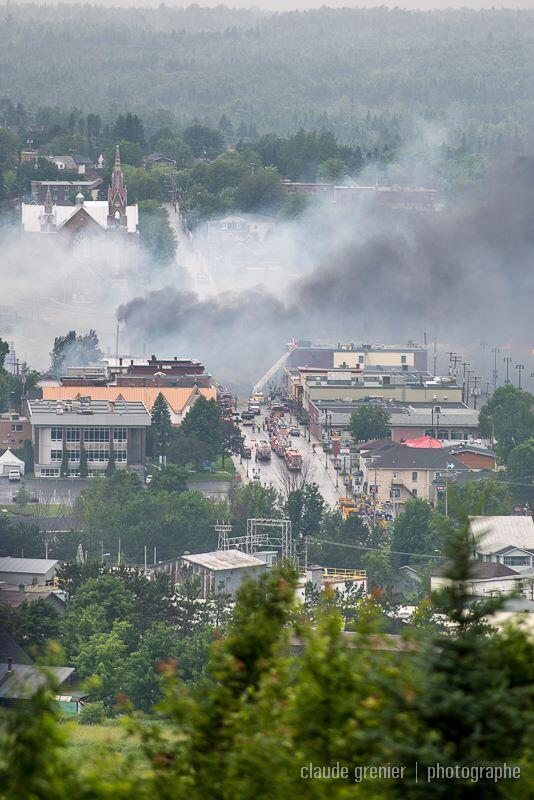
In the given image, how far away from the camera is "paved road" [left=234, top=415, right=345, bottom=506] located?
15.3m

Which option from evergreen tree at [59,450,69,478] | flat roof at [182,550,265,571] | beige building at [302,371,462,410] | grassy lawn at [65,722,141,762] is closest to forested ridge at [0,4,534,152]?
beige building at [302,371,462,410]

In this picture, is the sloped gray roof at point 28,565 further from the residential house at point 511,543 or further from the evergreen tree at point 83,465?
the evergreen tree at point 83,465

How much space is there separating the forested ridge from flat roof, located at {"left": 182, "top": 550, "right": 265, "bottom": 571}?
31.6 m

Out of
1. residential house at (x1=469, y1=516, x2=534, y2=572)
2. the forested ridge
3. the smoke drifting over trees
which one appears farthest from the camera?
the forested ridge

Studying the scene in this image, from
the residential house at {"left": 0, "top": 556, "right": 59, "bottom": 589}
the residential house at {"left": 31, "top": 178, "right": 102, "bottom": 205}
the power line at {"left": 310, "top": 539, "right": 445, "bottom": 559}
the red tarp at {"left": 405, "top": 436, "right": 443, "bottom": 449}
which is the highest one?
the residential house at {"left": 31, "top": 178, "right": 102, "bottom": 205}

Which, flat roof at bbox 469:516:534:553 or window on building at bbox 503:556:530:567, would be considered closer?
window on building at bbox 503:556:530:567

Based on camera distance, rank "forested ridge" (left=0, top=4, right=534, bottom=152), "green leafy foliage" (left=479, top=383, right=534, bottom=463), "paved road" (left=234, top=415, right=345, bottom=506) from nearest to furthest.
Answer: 1. "paved road" (left=234, top=415, right=345, bottom=506)
2. "green leafy foliage" (left=479, top=383, right=534, bottom=463)
3. "forested ridge" (left=0, top=4, right=534, bottom=152)

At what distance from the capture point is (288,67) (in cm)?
5838

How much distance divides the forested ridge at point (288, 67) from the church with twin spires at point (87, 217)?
45.9 feet

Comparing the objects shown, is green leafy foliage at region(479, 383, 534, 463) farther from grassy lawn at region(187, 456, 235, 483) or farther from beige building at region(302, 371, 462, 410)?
grassy lawn at region(187, 456, 235, 483)

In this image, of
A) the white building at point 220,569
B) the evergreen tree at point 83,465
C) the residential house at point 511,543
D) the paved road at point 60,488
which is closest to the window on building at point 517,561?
the residential house at point 511,543

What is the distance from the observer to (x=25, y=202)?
3281cm

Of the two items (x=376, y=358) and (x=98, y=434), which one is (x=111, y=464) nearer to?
(x=98, y=434)

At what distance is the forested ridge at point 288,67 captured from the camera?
164 feet
